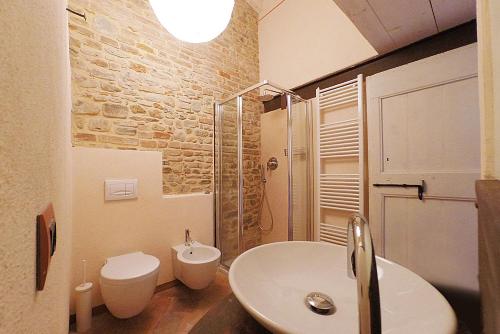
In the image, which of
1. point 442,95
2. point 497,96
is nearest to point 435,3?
point 442,95

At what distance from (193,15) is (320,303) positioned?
5.75 ft

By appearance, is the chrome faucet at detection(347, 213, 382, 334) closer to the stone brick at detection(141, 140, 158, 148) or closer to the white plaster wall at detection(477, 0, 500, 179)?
the white plaster wall at detection(477, 0, 500, 179)

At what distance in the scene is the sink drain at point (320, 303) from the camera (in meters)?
0.70

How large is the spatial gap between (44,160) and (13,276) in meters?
0.25

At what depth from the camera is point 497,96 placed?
0.57m

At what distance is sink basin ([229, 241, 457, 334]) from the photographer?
544 millimetres

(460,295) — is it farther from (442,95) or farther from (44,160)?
(44,160)

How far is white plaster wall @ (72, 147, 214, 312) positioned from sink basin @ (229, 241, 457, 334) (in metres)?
1.67

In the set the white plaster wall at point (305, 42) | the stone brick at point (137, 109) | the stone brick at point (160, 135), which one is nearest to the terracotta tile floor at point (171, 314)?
the stone brick at point (160, 135)

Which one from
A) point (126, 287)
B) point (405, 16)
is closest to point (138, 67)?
point (126, 287)

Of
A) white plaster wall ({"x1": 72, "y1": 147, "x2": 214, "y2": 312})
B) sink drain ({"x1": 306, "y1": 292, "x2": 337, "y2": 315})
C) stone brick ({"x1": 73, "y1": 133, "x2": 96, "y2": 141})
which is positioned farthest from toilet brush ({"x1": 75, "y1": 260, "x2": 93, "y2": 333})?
sink drain ({"x1": 306, "y1": 292, "x2": 337, "y2": 315})

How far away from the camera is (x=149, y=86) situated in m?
2.29

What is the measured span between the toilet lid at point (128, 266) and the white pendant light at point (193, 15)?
70.9 inches

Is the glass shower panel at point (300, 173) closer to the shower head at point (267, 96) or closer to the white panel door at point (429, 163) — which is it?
the shower head at point (267, 96)
